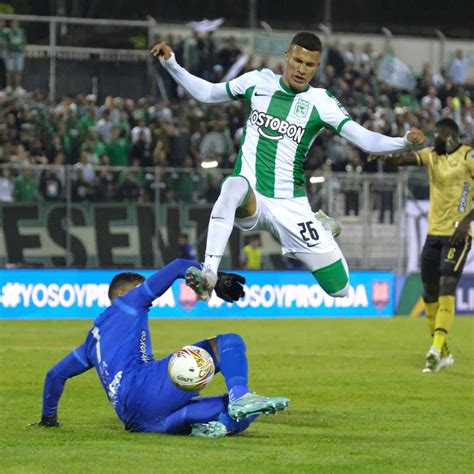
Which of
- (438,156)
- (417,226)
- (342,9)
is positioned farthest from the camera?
(342,9)

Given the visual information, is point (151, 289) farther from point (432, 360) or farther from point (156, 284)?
point (432, 360)

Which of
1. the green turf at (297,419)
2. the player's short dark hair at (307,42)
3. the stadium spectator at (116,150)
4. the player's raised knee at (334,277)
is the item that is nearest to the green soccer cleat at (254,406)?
the green turf at (297,419)

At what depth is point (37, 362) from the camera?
643 inches

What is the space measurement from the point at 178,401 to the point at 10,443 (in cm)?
123

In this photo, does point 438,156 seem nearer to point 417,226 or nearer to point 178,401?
point 178,401

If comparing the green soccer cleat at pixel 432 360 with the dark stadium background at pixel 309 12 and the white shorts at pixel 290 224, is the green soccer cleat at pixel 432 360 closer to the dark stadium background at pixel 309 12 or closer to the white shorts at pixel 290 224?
the white shorts at pixel 290 224

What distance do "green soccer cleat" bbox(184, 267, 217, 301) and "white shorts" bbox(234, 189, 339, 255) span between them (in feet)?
4.15

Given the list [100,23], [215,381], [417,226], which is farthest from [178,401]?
[100,23]

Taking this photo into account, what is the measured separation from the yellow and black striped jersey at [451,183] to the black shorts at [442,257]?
141mm

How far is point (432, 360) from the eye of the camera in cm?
1563

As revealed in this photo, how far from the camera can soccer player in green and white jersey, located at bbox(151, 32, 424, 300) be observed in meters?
11.3

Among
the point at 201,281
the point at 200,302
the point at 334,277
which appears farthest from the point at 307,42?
the point at 200,302

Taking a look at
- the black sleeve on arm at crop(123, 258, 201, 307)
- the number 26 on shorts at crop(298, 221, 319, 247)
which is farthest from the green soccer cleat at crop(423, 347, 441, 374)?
the black sleeve on arm at crop(123, 258, 201, 307)

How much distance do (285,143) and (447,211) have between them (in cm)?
533
